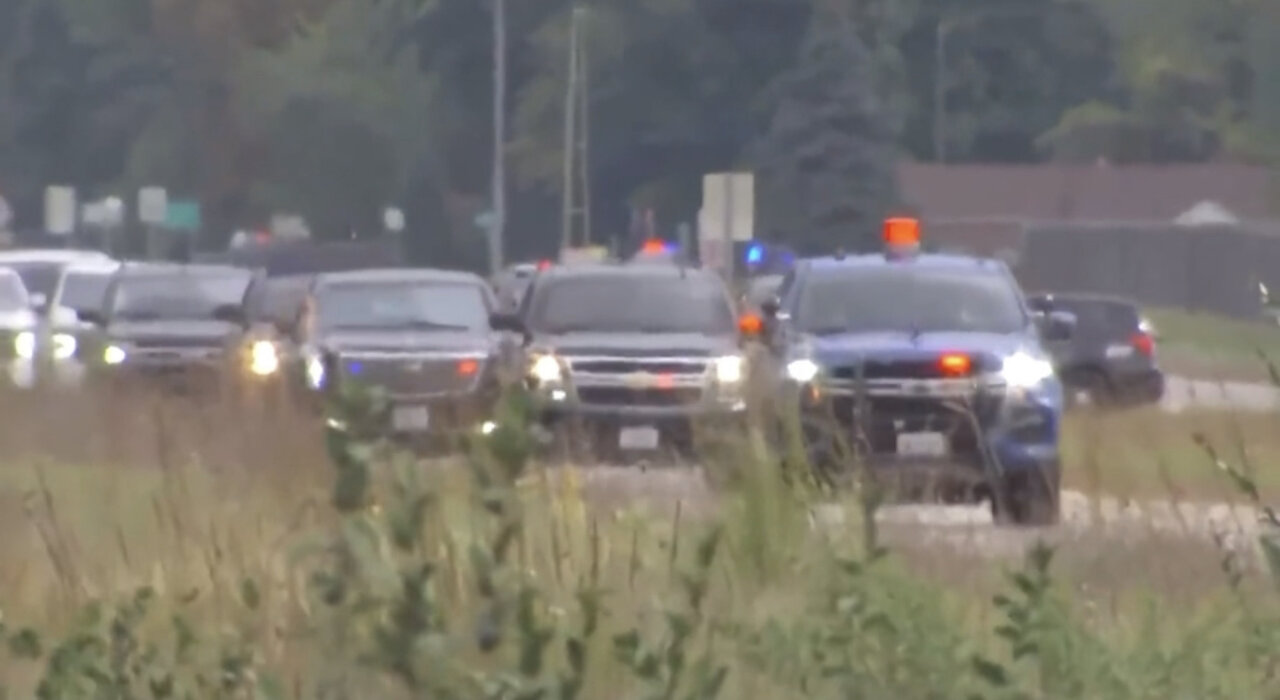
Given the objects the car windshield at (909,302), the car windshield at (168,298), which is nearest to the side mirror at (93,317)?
the car windshield at (168,298)

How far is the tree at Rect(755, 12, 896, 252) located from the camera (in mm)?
70062

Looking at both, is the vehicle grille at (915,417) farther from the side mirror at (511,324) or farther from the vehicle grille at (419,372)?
the vehicle grille at (419,372)

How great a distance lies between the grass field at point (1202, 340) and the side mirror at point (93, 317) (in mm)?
11242

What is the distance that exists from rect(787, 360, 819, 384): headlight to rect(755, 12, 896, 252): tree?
51.5 metres

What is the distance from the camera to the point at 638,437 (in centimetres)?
2147

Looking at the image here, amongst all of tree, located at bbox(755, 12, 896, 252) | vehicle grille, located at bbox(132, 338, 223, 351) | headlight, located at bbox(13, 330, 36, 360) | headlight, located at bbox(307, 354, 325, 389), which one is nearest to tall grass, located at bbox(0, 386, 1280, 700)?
headlight, located at bbox(307, 354, 325, 389)

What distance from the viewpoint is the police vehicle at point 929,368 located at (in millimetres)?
15969

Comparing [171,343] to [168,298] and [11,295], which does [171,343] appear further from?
[11,295]

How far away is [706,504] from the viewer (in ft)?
39.6

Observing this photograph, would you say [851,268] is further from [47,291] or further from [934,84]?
[934,84]

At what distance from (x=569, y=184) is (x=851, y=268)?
38941 mm

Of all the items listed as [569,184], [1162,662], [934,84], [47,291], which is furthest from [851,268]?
[934,84]

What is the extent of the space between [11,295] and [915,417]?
17.9 meters

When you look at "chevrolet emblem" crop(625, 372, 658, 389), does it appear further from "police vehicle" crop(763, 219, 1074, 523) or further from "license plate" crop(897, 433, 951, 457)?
"license plate" crop(897, 433, 951, 457)
